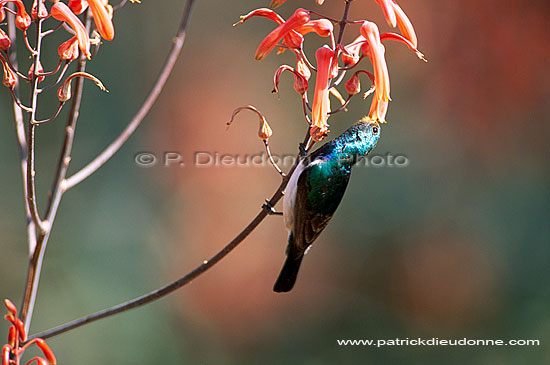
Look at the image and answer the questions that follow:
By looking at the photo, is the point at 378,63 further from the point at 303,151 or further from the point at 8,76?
the point at 8,76

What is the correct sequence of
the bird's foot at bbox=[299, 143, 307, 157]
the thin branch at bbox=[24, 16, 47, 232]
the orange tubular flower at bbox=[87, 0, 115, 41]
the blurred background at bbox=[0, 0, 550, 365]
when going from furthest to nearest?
the blurred background at bbox=[0, 0, 550, 365]
the bird's foot at bbox=[299, 143, 307, 157]
the orange tubular flower at bbox=[87, 0, 115, 41]
the thin branch at bbox=[24, 16, 47, 232]

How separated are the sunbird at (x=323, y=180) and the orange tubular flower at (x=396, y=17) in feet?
1.69

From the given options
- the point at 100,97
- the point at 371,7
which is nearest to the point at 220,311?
the point at 100,97

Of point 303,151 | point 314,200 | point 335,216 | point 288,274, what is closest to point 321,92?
point 303,151

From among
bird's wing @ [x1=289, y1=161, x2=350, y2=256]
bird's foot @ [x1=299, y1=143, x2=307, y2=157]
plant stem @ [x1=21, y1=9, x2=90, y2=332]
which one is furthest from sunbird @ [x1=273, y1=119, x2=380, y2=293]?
plant stem @ [x1=21, y1=9, x2=90, y2=332]

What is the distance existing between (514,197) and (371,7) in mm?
1764

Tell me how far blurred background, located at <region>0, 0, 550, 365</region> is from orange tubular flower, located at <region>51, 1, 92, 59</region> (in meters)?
2.93

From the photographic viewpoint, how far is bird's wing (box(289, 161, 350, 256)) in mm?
1958

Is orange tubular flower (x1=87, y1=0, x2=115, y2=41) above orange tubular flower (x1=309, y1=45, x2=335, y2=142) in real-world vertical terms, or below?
below

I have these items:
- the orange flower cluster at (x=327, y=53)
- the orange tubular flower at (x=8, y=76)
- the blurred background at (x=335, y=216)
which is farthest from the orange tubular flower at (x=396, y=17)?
the blurred background at (x=335, y=216)

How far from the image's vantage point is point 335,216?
446cm

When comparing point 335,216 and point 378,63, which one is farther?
point 335,216

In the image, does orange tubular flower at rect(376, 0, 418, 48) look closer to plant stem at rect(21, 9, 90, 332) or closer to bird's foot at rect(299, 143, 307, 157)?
bird's foot at rect(299, 143, 307, 157)

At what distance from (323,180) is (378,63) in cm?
64
